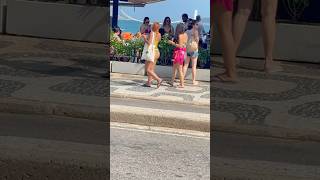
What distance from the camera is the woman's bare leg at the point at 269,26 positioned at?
0.69 meters

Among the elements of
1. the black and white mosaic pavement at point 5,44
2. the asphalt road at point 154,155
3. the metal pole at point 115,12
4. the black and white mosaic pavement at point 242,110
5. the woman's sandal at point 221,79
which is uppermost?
the metal pole at point 115,12

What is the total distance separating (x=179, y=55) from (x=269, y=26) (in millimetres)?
145

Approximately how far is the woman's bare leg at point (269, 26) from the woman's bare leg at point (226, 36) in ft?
0.15

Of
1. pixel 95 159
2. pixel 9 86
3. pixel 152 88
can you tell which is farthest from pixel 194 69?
pixel 95 159

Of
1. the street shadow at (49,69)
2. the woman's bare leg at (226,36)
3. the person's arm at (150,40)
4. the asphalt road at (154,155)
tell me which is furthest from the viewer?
the asphalt road at (154,155)

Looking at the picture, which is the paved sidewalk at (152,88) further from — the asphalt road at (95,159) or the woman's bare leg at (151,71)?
the asphalt road at (95,159)

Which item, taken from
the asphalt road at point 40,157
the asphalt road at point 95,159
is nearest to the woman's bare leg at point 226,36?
the asphalt road at point 95,159

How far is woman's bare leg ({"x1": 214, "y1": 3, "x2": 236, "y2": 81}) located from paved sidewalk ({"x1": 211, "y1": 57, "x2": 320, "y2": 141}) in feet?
0.04

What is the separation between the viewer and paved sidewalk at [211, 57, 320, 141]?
2.45 ft

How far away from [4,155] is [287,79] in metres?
2.32

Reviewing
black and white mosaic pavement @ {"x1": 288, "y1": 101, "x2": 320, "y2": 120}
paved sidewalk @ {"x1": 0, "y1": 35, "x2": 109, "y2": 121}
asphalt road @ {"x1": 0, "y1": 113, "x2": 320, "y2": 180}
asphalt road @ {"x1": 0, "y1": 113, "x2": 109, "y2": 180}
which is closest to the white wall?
paved sidewalk @ {"x1": 0, "y1": 35, "x2": 109, "y2": 121}

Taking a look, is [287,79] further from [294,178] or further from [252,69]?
[294,178]

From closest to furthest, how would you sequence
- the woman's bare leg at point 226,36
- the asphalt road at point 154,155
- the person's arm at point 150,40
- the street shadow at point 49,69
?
the woman's bare leg at point 226,36
the person's arm at point 150,40
the street shadow at point 49,69
the asphalt road at point 154,155

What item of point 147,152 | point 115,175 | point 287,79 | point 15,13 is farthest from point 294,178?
point 15,13
